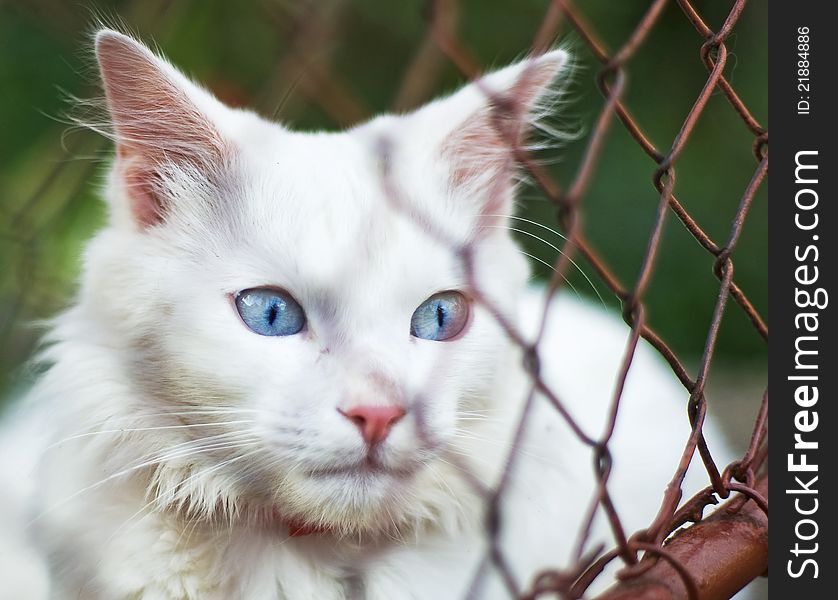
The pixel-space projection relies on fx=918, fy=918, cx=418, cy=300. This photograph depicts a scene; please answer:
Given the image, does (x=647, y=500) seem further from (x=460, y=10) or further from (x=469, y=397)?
(x=460, y=10)

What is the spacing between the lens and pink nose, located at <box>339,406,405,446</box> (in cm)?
118

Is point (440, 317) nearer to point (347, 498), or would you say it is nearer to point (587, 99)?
point (347, 498)

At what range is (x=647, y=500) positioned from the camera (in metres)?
1.76

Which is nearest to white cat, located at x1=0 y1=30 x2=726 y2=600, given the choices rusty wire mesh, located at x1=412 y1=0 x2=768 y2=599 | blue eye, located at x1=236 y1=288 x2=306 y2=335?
blue eye, located at x1=236 y1=288 x2=306 y2=335

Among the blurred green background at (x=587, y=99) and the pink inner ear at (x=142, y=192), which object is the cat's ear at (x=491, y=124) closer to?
the pink inner ear at (x=142, y=192)

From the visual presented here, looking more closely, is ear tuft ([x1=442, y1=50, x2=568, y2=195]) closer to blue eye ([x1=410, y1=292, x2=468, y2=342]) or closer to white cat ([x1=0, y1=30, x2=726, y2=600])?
white cat ([x1=0, y1=30, x2=726, y2=600])

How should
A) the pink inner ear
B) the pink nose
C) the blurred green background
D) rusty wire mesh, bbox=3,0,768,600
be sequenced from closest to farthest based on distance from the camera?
rusty wire mesh, bbox=3,0,768,600 → the pink nose → the pink inner ear → the blurred green background

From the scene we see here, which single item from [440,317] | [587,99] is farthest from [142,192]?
[587,99]

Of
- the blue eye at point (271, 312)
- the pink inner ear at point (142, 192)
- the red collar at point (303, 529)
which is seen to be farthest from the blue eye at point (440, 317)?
the pink inner ear at point (142, 192)

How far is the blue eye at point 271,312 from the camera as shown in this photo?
1.31 meters

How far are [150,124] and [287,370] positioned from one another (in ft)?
1.55

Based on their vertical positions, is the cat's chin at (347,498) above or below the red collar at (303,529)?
above

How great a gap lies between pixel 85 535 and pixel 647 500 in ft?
3.33

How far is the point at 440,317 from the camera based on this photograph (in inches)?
54.9
